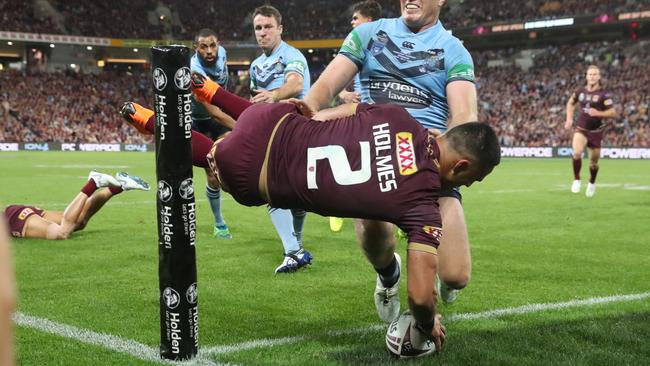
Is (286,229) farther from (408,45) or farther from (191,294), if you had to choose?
(191,294)

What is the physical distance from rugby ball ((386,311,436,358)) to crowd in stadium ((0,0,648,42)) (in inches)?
1754

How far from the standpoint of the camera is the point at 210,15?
59.1 m

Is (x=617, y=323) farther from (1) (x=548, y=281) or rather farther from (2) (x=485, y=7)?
(2) (x=485, y=7)

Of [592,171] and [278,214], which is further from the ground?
[278,214]

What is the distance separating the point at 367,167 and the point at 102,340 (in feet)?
5.55

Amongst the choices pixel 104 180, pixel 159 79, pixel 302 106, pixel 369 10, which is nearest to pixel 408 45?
pixel 302 106

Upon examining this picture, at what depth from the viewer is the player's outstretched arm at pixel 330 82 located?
14.6 feet

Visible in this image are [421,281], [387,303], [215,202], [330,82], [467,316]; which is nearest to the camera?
[421,281]

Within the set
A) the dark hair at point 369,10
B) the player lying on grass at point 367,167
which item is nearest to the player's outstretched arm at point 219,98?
the player lying on grass at point 367,167

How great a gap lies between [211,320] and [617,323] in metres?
2.42

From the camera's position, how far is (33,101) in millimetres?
47938

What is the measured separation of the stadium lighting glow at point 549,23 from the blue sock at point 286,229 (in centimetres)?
4152

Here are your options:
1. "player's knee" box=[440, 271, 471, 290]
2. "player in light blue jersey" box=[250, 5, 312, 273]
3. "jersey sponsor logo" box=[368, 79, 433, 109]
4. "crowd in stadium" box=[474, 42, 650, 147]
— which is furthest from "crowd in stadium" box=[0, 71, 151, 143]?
"player's knee" box=[440, 271, 471, 290]

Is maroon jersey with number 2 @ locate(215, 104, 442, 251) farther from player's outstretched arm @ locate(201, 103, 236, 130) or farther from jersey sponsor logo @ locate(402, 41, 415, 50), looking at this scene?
jersey sponsor logo @ locate(402, 41, 415, 50)
